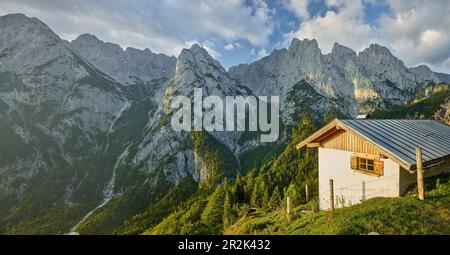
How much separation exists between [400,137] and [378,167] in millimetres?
4025

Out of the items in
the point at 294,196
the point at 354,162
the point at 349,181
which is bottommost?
the point at 294,196

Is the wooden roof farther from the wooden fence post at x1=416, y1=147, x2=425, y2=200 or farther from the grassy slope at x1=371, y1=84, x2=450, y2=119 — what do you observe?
the grassy slope at x1=371, y1=84, x2=450, y2=119

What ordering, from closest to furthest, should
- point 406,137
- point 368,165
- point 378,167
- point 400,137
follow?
1. point 378,167
2. point 368,165
3. point 400,137
4. point 406,137

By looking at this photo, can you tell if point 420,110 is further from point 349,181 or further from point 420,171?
point 420,171

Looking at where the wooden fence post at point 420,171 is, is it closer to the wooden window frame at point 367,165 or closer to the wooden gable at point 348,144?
the wooden gable at point 348,144

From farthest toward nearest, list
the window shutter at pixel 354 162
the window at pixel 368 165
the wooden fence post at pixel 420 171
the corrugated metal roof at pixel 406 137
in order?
the window shutter at pixel 354 162
the window at pixel 368 165
the corrugated metal roof at pixel 406 137
the wooden fence post at pixel 420 171

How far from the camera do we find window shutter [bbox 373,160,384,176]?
18.3m

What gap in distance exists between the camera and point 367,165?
63.7ft

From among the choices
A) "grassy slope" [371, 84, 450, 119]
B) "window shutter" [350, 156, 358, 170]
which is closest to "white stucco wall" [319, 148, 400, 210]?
"window shutter" [350, 156, 358, 170]

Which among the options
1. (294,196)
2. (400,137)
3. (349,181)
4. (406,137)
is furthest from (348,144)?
(294,196)

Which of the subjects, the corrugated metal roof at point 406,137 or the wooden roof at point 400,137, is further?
the corrugated metal roof at point 406,137

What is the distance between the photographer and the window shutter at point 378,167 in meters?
18.3

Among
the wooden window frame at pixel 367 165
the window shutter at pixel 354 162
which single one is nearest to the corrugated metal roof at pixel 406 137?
the wooden window frame at pixel 367 165

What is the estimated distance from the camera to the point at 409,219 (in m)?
12.8
